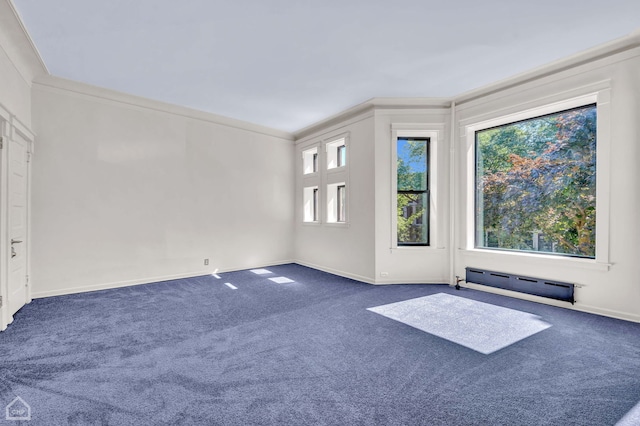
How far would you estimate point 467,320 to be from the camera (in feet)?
10.5

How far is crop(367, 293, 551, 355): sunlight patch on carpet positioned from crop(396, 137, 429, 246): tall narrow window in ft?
4.27

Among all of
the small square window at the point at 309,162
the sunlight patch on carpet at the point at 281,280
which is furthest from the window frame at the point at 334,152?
the sunlight patch on carpet at the point at 281,280

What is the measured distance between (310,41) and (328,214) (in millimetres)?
3489

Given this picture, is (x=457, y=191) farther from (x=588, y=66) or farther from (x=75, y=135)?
(x=75, y=135)

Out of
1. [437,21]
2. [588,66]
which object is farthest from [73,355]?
[588,66]

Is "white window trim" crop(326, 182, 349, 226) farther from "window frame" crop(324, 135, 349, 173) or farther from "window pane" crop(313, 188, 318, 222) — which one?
"window pane" crop(313, 188, 318, 222)

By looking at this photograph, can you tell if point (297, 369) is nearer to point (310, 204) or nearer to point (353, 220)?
point (353, 220)

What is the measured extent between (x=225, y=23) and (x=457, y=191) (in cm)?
397

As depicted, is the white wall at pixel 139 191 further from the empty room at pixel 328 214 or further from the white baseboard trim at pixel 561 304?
the white baseboard trim at pixel 561 304

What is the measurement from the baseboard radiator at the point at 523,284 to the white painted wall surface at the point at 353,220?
1.60m

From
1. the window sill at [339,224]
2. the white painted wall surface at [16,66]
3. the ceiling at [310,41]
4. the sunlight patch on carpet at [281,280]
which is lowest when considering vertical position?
the sunlight patch on carpet at [281,280]

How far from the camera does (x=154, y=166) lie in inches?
192

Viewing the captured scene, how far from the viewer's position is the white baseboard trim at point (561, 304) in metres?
3.20

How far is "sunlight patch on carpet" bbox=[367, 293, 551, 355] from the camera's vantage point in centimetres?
272
